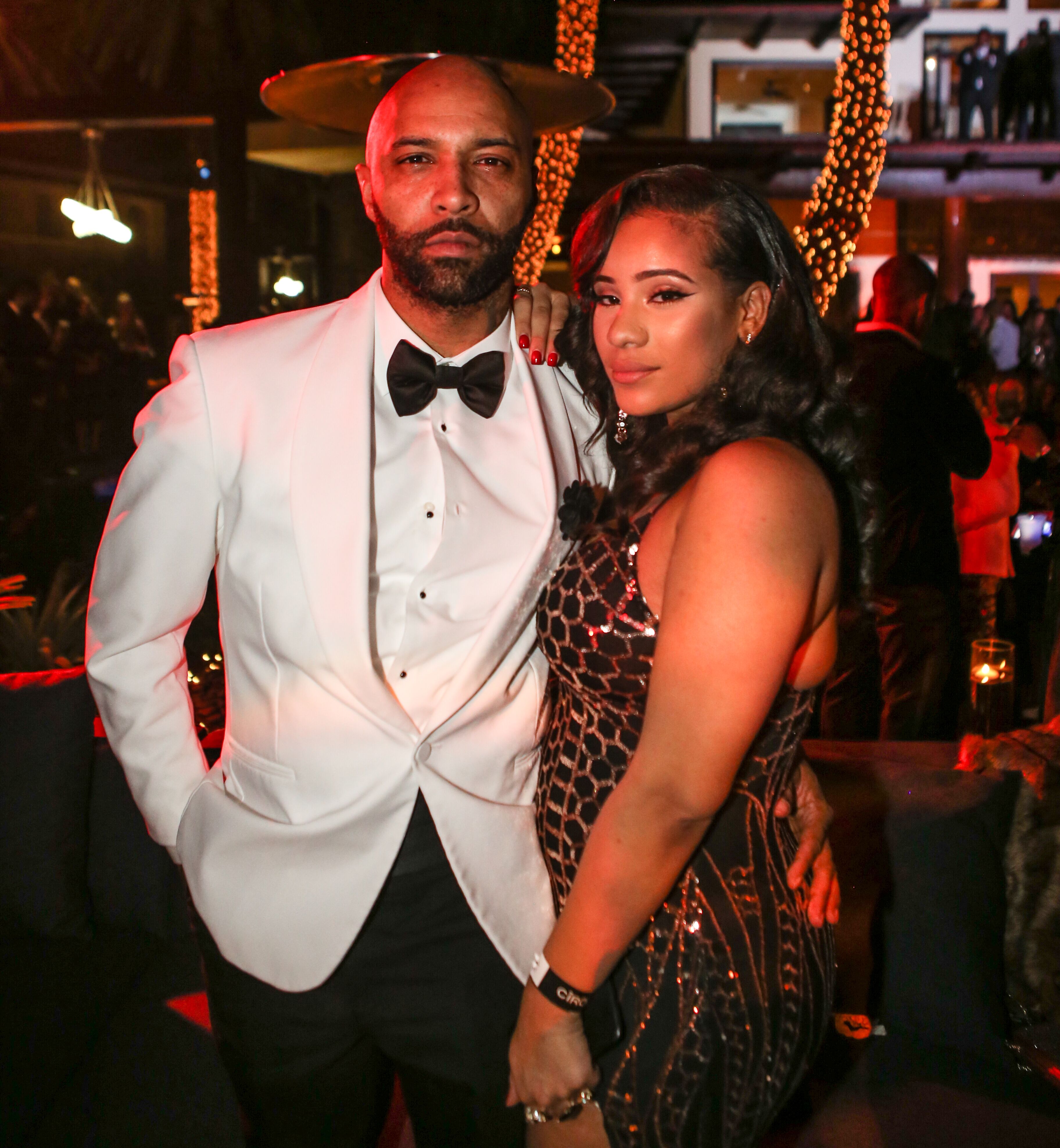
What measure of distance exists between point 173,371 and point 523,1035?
1.10 metres

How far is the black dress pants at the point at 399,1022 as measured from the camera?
150 cm

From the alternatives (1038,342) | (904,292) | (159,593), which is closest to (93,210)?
(904,292)

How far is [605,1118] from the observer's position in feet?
4.44

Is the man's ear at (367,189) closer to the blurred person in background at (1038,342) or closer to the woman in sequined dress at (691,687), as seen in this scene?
the woman in sequined dress at (691,687)

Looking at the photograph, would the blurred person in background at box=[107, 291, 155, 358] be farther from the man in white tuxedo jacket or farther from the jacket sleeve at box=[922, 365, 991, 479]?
the man in white tuxedo jacket

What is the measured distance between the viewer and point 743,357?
4.75 ft

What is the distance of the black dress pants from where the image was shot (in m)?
1.50

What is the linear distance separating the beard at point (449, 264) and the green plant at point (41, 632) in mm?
2115

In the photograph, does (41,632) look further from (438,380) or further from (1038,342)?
(1038,342)

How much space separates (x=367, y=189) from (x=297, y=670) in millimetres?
845

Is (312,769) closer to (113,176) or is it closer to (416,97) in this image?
(416,97)

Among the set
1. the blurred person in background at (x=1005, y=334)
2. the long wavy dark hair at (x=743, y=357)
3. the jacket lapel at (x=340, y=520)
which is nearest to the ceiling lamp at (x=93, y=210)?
the jacket lapel at (x=340, y=520)

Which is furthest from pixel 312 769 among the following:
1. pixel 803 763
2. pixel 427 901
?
pixel 803 763

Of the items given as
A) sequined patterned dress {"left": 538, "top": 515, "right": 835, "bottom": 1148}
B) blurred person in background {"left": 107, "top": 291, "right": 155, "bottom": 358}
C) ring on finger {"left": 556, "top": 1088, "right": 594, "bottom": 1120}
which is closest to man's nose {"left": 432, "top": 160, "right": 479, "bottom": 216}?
sequined patterned dress {"left": 538, "top": 515, "right": 835, "bottom": 1148}
